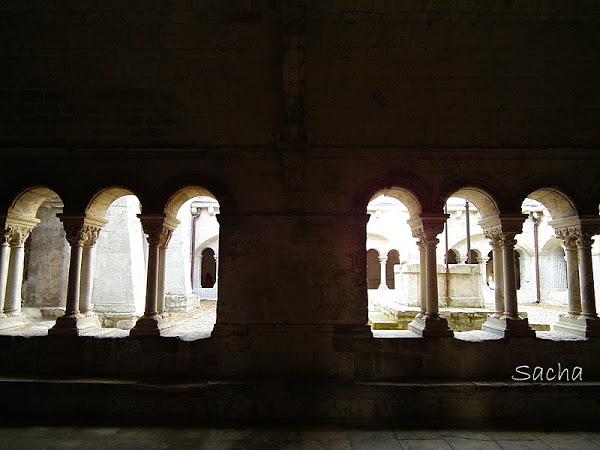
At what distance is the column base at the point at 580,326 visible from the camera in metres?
4.42

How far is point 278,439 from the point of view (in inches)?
146

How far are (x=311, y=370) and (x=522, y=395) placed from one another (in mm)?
2248

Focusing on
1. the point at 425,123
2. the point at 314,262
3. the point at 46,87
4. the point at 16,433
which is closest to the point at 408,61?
the point at 425,123

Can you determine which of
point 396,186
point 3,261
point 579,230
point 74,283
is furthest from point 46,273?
point 579,230

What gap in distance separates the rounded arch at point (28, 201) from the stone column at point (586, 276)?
6.30m

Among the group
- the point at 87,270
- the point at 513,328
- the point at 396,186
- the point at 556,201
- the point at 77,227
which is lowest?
the point at 513,328

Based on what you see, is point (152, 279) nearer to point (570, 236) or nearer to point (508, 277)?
point (508, 277)

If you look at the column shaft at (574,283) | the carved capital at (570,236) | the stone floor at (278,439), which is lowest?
the stone floor at (278,439)

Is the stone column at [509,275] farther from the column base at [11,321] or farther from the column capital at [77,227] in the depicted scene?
the column base at [11,321]

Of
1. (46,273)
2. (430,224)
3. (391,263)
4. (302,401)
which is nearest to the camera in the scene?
(302,401)

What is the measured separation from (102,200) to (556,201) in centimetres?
566

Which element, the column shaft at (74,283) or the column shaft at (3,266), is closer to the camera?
the column shaft at (74,283)

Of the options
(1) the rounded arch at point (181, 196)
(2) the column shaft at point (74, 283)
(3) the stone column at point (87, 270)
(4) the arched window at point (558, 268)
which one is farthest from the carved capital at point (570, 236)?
(4) the arched window at point (558, 268)

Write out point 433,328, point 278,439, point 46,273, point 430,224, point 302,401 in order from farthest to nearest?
1. point 46,273
2. point 430,224
3. point 433,328
4. point 302,401
5. point 278,439
